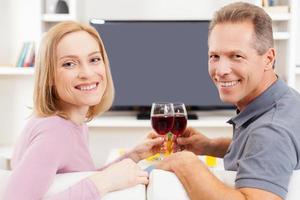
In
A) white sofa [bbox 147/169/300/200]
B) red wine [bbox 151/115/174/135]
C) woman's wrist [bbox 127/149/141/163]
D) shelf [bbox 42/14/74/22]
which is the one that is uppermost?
shelf [bbox 42/14/74/22]

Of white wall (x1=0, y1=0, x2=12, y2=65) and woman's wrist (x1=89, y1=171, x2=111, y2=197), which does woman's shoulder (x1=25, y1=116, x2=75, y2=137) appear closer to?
woman's wrist (x1=89, y1=171, x2=111, y2=197)

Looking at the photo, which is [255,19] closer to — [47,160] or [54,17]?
[47,160]

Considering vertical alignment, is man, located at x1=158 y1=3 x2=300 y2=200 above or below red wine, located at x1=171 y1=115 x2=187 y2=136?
above

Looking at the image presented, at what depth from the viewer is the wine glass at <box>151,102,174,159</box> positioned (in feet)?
6.28

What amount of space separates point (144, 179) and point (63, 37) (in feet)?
1.94

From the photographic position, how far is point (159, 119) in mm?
1932

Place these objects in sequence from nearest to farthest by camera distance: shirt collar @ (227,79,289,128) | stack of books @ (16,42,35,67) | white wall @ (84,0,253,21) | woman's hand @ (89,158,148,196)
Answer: woman's hand @ (89,158,148,196)
shirt collar @ (227,79,289,128)
stack of books @ (16,42,35,67)
white wall @ (84,0,253,21)

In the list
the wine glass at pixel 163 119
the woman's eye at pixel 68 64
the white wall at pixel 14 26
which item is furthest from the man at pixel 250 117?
the white wall at pixel 14 26

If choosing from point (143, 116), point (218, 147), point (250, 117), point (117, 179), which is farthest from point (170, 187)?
point (143, 116)

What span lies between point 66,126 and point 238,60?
23.8 inches

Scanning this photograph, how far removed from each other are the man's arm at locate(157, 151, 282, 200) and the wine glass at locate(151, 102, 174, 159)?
2.39 feet

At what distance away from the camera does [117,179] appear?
3.65 feet

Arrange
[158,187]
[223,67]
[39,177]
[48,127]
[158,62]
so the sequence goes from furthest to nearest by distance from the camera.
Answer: [158,62], [223,67], [48,127], [39,177], [158,187]

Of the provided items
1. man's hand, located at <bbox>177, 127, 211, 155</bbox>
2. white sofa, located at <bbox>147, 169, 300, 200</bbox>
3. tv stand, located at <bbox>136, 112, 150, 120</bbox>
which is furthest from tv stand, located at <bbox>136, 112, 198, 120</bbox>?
white sofa, located at <bbox>147, 169, 300, 200</bbox>
